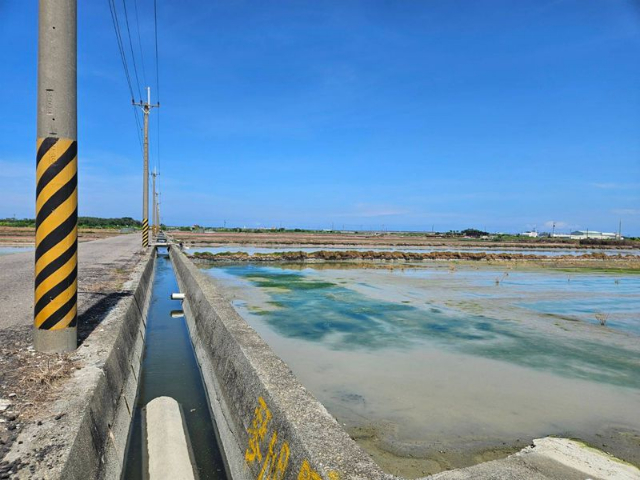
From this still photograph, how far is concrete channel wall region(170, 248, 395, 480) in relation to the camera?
245 cm

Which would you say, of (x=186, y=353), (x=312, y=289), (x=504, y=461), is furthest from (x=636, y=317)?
(x=186, y=353)

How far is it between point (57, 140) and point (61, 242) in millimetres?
999

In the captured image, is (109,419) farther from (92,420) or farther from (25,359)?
(25,359)

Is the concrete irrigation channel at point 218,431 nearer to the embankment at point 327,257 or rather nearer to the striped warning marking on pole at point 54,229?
the striped warning marking on pole at point 54,229

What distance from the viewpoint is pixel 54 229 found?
162 inches

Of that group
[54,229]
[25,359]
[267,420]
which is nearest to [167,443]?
[267,420]

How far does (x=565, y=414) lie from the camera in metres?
4.86

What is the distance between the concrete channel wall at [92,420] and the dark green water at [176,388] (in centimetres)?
15

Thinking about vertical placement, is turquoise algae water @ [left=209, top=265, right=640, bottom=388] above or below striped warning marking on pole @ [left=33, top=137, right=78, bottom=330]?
below

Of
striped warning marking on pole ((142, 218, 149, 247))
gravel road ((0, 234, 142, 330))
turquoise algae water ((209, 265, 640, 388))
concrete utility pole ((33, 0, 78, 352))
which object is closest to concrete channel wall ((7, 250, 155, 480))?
concrete utility pole ((33, 0, 78, 352))

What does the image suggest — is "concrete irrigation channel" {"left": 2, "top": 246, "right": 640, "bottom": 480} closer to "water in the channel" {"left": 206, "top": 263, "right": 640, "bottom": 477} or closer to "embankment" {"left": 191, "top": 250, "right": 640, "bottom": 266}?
"water in the channel" {"left": 206, "top": 263, "right": 640, "bottom": 477}

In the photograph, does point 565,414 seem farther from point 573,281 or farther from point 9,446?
point 573,281

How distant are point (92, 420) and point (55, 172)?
2.38 metres

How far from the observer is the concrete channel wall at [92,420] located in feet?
8.23
